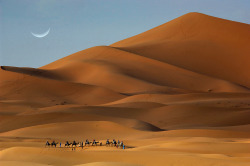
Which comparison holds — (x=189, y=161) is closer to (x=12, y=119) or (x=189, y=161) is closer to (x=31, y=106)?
(x=12, y=119)

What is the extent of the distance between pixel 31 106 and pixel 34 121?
12.0 metres

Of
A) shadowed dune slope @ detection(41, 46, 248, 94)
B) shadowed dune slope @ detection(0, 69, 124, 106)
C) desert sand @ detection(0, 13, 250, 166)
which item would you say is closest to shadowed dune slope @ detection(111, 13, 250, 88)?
desert sand @ detection(0, 13, 250, 166)

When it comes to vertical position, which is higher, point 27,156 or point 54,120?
point 54,120

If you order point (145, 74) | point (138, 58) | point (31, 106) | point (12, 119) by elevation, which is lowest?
point (12, 119)

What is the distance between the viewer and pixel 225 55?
84.1 m

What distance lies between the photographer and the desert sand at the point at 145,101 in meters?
18.8

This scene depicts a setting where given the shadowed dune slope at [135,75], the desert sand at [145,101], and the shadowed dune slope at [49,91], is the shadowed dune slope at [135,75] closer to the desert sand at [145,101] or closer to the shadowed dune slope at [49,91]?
the desert sand at [145,101]

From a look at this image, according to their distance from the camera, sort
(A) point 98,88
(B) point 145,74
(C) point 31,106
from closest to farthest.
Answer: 1. (C) point 31,106
2. (A) point 98,88
3. (B) point 145,74

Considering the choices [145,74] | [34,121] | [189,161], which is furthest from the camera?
[145,74]

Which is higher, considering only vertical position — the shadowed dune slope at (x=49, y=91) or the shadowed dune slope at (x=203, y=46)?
the shadowed dune slope at (x=203, y=46)

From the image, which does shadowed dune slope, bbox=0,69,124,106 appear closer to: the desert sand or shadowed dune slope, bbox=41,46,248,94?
the desert sand

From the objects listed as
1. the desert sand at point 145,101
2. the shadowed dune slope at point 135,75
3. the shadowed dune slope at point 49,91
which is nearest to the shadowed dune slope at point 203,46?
the desert sand at point 145,101

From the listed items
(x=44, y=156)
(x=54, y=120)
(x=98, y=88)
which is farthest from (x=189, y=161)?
(x=98, y=88)

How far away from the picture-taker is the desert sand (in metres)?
18.8
